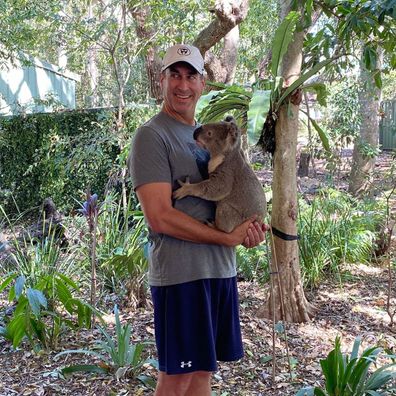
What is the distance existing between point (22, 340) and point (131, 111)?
449 centimetres

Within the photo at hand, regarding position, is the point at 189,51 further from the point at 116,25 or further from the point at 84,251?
the point at 116,25

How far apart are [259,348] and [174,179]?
2.31 meters

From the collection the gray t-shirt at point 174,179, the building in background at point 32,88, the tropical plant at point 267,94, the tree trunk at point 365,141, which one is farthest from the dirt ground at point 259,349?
the building in background at point 32,88

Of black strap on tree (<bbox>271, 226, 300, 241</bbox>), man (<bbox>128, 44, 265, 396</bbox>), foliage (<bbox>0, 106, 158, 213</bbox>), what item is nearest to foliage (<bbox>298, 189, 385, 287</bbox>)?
black strap on tree (<bbox>271, 226, 300, 241</bbox>)

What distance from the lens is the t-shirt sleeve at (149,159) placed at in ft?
7.07

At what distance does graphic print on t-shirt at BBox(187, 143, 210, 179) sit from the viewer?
2.36 metres

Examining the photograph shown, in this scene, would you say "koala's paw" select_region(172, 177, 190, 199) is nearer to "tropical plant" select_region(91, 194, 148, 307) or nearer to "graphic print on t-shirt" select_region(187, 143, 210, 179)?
"graphic print on t-shirt" select_region(187, 143, 210, 179)

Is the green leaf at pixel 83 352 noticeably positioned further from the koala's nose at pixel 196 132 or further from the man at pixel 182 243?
the koala's nose at pixel 196 132

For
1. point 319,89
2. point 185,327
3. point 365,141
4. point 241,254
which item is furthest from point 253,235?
point 365,141

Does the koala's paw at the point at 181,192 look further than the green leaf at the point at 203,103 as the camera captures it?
No

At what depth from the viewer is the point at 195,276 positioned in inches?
88.0

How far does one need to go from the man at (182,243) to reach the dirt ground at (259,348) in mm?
1105

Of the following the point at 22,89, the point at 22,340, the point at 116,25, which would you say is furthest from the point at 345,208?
the point at 22,89

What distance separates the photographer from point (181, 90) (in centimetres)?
235
